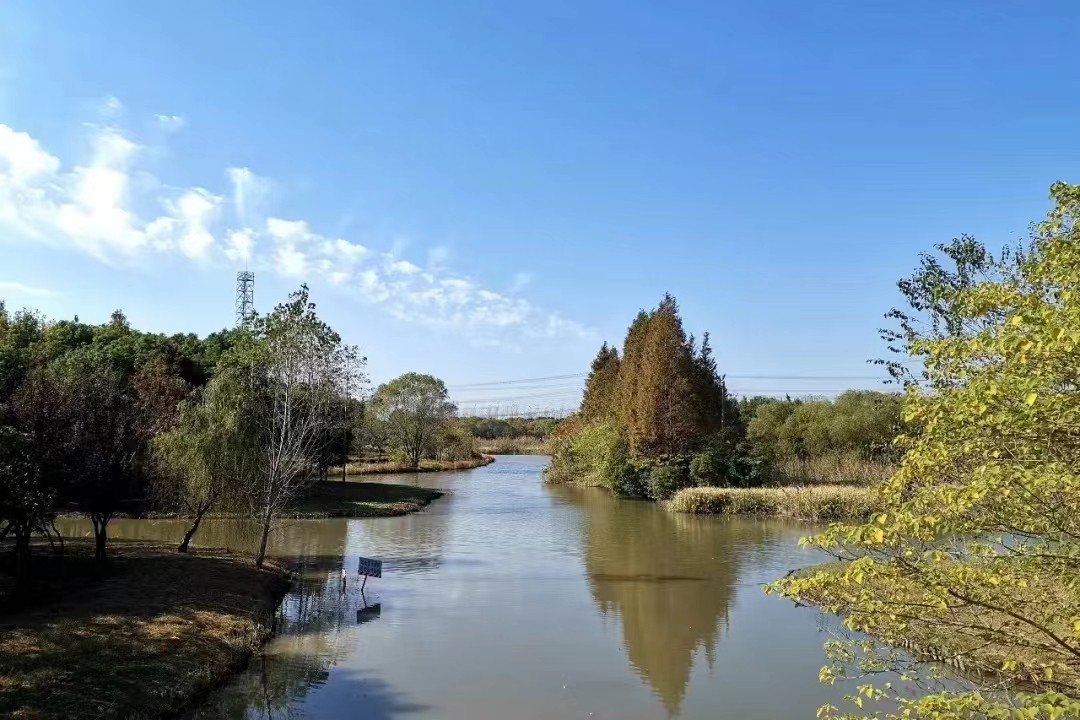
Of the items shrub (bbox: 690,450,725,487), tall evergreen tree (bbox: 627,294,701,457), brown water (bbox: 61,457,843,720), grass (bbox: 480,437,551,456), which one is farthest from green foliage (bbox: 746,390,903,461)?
grass (bbox: 480,437,551,456)

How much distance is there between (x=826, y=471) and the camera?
1619 inches

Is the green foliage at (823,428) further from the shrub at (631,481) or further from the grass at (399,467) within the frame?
the grass at (399,467)

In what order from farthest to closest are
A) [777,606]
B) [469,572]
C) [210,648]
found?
[469,572] < [777,606] < [210,648]

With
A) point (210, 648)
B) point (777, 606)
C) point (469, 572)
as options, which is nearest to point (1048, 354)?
point (210, 648)

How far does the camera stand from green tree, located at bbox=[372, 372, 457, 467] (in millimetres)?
69438

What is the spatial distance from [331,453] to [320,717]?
107ft

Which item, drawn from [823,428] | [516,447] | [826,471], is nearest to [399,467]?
[823,428]

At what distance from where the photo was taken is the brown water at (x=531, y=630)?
1111 centimetres

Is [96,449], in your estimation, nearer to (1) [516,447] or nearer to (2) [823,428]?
(2) [823,428]

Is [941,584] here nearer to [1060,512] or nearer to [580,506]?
[1060,512]

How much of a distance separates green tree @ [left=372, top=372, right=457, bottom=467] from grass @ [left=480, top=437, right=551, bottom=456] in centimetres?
2965

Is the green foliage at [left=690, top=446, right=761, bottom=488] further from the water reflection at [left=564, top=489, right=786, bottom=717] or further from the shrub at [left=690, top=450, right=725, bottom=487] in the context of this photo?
the water reflection at [left=564, top=489, right=786, bottom=717]

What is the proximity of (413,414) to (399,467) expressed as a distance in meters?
7.07

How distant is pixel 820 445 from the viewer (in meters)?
49.0
